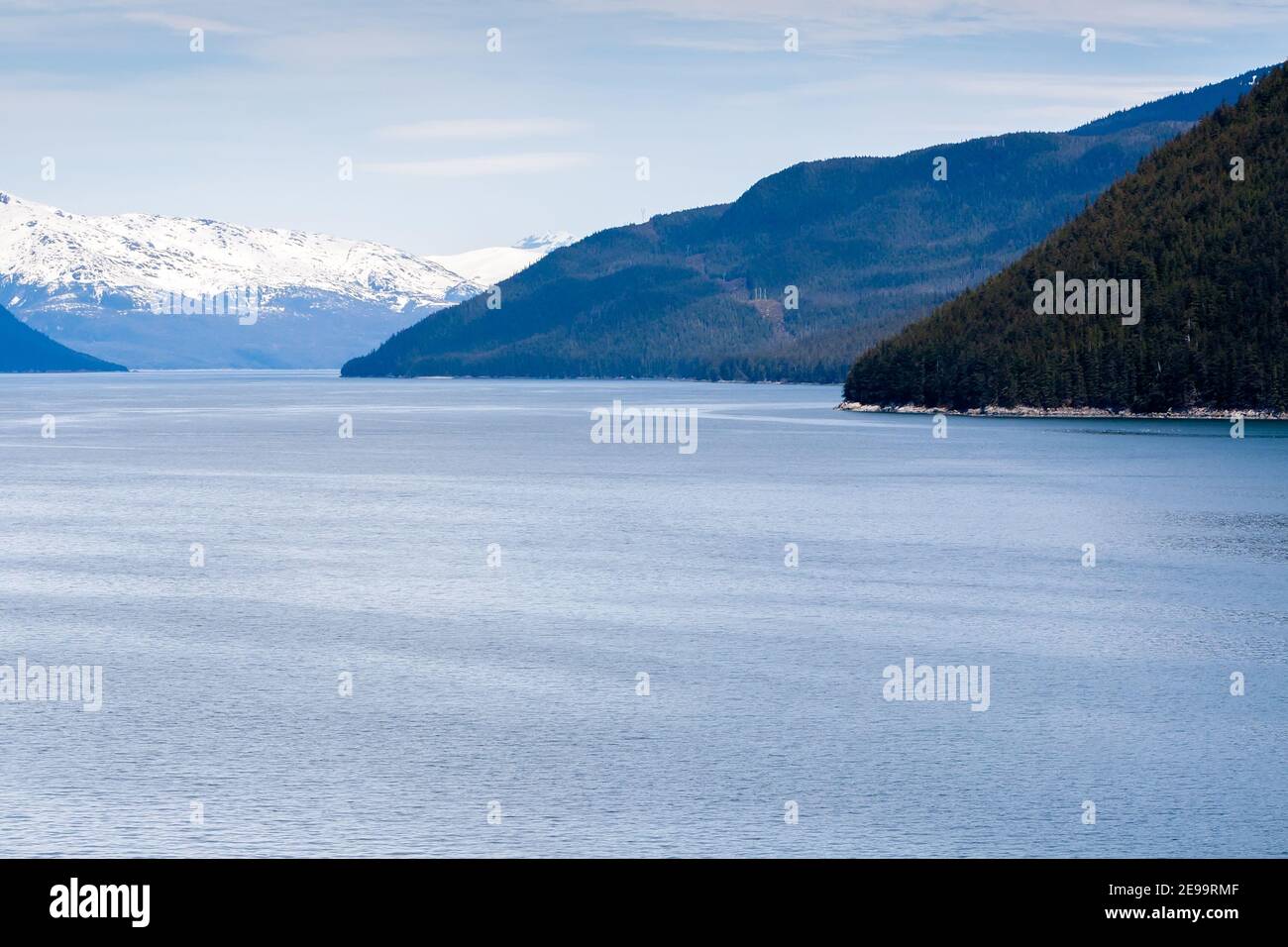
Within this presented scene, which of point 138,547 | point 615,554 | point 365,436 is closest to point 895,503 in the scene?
point 615,554

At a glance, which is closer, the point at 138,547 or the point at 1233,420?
the point at 138,547

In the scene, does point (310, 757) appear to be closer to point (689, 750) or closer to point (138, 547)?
point (689, 750)
